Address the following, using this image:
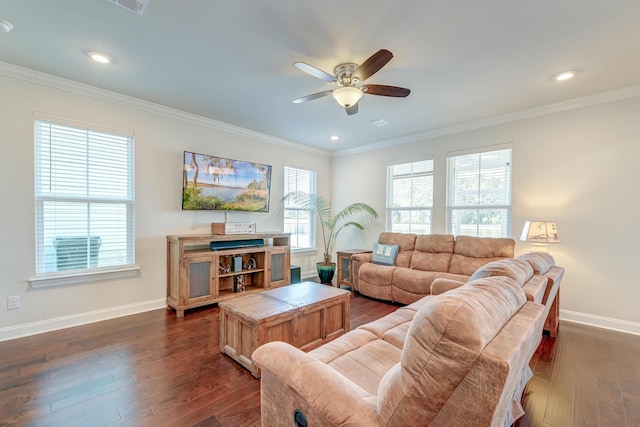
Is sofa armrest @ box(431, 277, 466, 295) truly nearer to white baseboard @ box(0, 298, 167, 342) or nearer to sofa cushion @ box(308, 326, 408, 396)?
sofa cushion @ box(308, 326, 408, 396)

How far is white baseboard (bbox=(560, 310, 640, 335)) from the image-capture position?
10.1 ft

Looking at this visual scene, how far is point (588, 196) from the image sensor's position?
335cm

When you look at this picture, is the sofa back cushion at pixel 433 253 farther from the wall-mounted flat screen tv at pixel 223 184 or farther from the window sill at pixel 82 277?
the window sill at pixel 82 277

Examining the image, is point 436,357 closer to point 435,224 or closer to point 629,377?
point 629,377

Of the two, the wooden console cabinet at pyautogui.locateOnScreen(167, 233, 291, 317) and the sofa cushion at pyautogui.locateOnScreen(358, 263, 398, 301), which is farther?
the sofa cushion at pyautogui.locateOnScreen(358, 263, 398, 301)

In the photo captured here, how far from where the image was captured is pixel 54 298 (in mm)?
3004

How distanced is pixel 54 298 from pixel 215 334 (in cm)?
181

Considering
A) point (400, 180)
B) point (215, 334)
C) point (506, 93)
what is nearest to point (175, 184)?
point (215, 334)

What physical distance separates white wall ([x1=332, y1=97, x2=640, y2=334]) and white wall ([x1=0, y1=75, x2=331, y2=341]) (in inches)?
158

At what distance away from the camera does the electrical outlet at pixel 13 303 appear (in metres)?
2.78

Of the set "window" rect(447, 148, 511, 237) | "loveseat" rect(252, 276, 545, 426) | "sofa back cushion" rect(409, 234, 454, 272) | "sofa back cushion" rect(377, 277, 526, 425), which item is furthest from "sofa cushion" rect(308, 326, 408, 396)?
"window" rect(447, 148, 511, 237)

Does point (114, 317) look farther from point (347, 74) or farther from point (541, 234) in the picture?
point (541, 234)

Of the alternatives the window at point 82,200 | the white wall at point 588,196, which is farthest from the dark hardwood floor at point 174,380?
the window at point 82,200

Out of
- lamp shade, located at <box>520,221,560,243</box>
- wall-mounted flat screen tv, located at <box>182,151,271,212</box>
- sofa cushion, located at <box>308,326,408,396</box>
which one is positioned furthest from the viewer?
wall-mounted flat screen tv, located at <box>182,151,271,212</box>
